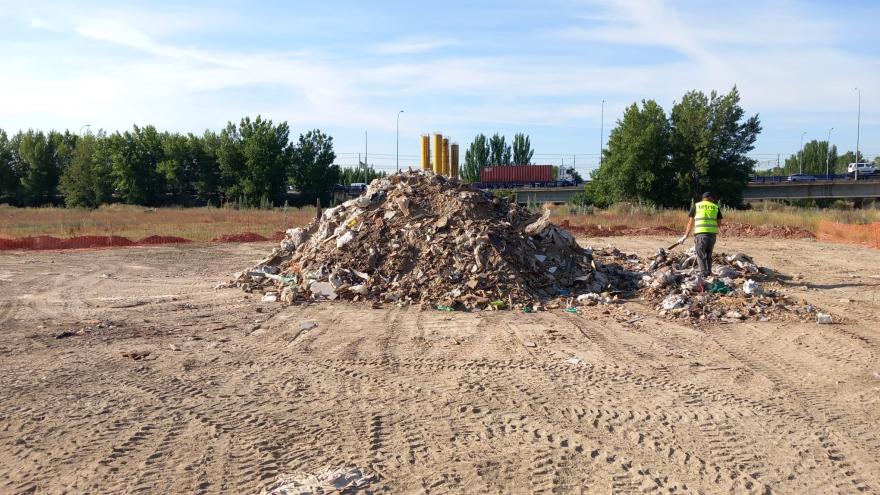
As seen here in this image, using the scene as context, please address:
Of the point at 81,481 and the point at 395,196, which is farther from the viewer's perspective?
the point at 395,196

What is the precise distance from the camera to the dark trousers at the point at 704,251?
1205 centimetres

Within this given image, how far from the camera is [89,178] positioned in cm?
5725

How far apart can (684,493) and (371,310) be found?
671 centimetres

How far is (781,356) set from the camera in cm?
781

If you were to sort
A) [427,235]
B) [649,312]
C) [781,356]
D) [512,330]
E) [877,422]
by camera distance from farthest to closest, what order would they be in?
[427,235]
[649,312]
[512,330]
[781,356]
[877,422]

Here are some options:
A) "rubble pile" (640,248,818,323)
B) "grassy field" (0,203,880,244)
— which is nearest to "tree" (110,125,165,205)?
"grassy field" (0,203,880,244)

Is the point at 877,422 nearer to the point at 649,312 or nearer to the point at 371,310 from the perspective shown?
the point at 649,312

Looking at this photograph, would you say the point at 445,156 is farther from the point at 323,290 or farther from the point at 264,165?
the point at 264,165

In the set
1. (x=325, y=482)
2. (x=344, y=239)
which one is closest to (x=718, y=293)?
(x=344, y=239)

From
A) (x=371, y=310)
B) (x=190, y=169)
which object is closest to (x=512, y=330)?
(x=371, y=310)

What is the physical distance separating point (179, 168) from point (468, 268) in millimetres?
49350

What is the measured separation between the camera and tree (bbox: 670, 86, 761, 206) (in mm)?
45062

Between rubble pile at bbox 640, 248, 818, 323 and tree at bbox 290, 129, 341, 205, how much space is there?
43414 millimetres

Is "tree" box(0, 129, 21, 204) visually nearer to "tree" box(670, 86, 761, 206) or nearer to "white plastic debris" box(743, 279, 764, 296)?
"tree" box(670, 86, 761, 206)
